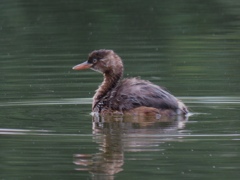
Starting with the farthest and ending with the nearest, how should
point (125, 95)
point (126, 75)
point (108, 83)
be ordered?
point (126, 75), point (108, 83), point (125, 95)

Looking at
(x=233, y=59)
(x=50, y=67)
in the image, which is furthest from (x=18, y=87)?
(x=233, y=59)

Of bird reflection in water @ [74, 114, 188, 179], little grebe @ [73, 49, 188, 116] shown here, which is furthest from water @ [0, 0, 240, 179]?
little grebe @ [73, 49, 188, 116]

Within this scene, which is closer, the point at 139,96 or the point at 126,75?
the point at 139,96

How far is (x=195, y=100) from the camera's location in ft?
48.7

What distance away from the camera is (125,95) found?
1396 centimetres

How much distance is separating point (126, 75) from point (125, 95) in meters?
4.04

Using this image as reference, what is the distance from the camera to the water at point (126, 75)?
1100cm

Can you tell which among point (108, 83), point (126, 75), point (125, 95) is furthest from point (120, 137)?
point (126, 75)

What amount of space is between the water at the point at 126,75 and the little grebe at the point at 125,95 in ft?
0.64

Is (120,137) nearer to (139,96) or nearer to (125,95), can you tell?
(139,96)

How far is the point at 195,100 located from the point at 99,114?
144cm

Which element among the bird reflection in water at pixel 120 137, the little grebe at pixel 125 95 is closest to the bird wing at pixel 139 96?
the little grebe at pixel 125 95

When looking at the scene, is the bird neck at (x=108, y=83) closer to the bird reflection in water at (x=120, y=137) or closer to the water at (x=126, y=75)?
the water at (x=126, y=75)

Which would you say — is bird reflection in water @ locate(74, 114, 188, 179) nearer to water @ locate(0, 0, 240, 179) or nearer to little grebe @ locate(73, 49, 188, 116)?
water @ locate(0, 0, 240, 179)
